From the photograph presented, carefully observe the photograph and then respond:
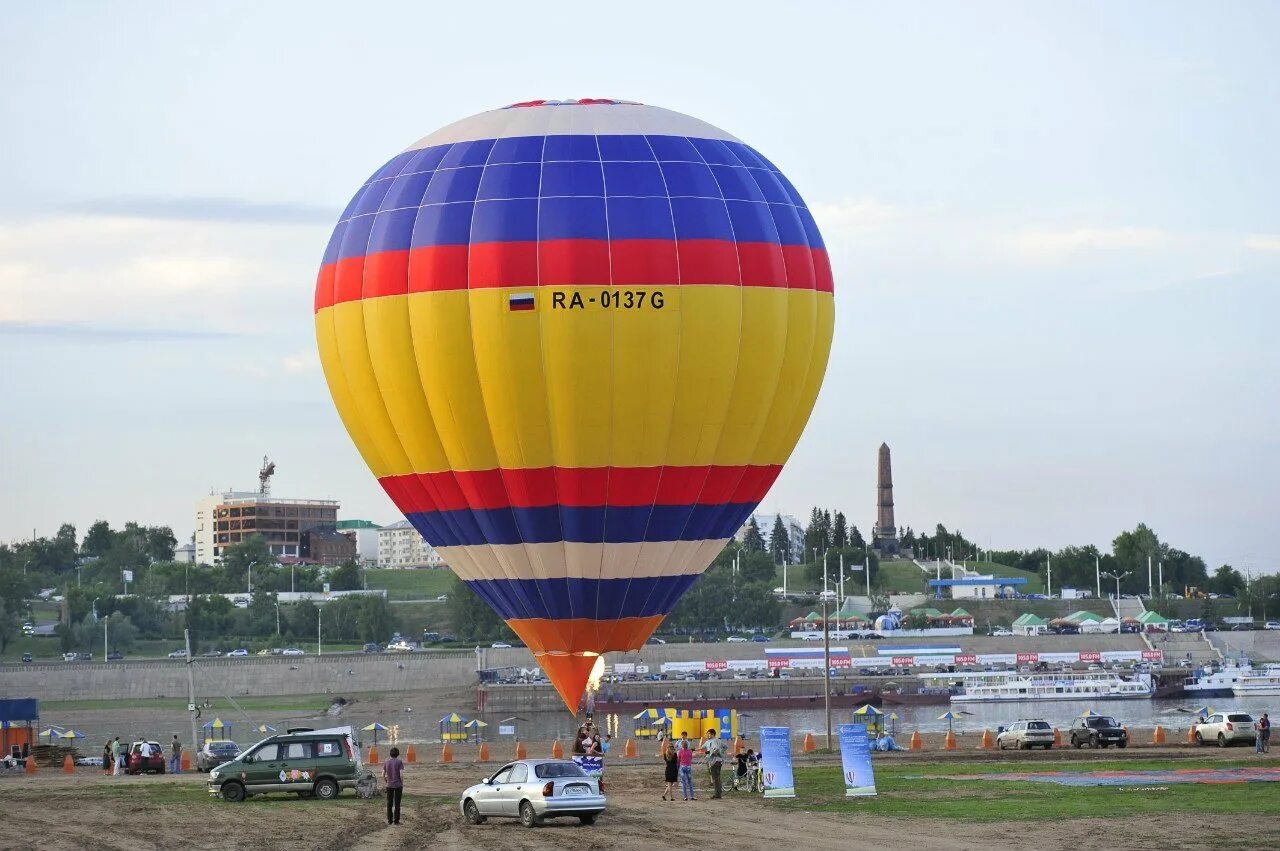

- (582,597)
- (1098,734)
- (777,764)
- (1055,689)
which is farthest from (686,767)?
(1055,689)

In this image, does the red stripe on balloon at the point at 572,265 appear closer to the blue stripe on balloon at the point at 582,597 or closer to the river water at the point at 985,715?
the blue stripe on balloon at the point at 582,597

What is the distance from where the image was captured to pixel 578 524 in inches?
1457

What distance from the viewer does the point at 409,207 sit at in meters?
37.6

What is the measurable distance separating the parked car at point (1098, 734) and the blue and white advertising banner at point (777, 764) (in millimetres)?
16872

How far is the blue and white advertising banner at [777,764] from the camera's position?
35.9m

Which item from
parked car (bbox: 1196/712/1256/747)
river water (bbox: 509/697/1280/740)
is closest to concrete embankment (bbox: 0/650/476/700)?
river water (bbox: 509/697/1280/740)

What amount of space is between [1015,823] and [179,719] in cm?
8296

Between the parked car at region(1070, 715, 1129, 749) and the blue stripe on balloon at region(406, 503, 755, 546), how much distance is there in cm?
1720

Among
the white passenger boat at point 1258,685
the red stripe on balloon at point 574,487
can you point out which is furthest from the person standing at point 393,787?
the white passenger boat at point 1258,685

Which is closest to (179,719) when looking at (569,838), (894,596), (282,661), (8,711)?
(282,661)

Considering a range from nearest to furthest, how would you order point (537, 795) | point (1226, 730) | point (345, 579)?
point (537, 795), point (1226, 730), point (345, 579)

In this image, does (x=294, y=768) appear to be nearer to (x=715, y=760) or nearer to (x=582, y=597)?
(x=582, y=597)

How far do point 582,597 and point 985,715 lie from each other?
60.9m

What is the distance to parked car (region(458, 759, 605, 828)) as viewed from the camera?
3142 centimetres
